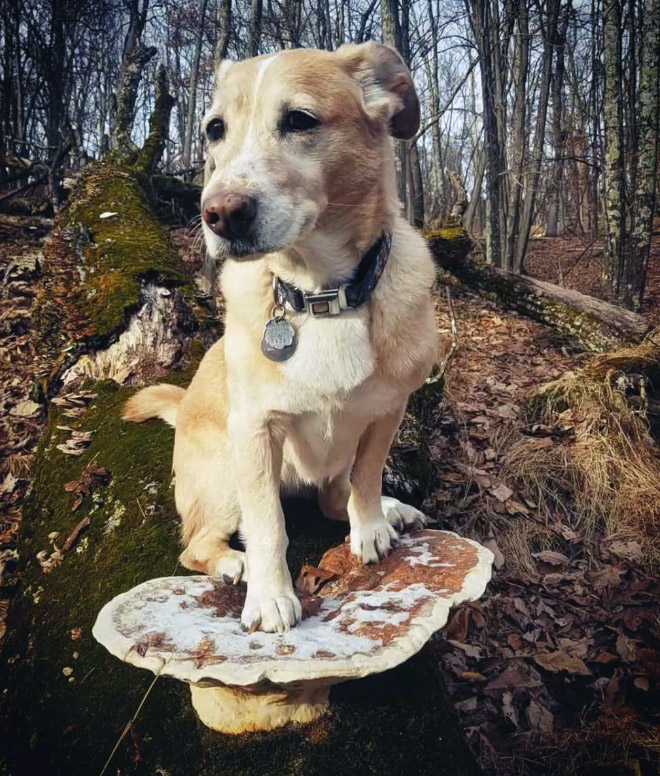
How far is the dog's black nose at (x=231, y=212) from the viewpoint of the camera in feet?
5.72

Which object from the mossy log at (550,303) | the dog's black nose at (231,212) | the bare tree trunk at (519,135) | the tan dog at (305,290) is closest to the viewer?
the dog's black nose at (231,212)

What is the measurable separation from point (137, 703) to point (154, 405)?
1.73 meters

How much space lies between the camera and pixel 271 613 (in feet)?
5.90

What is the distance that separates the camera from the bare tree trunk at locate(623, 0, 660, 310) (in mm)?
6898

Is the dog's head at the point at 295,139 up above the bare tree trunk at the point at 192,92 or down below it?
below

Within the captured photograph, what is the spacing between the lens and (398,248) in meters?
2.33

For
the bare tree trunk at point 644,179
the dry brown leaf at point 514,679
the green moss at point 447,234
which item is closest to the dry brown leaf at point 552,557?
the dry brown leaf at point 514,679

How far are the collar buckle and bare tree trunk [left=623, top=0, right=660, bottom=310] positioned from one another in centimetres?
627

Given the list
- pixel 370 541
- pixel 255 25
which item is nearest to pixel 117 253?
pixel 370 541

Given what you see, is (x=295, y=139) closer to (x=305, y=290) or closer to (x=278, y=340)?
(x=305, y=290)

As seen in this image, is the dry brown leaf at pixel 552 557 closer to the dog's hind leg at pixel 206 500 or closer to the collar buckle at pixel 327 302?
the dog's hind leg at pixel 206 500

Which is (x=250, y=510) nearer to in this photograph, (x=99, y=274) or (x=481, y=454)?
(x=481, y=454)

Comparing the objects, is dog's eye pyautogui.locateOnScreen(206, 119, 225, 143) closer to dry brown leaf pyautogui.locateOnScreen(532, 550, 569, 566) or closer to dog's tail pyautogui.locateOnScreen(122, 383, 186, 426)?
dog's tail pyautogui.locateOnScreen(122, 383, 186, 426)

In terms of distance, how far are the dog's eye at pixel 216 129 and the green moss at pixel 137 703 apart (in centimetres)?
161
